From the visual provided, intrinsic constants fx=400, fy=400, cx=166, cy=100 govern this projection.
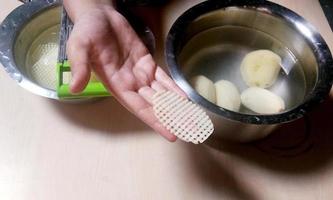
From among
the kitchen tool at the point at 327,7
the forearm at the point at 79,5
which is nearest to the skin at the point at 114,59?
the forearm at the point at 79,5

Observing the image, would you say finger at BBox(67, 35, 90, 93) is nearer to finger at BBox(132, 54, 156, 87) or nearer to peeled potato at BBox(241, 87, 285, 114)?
finger at BBox(132, 54, 156, 87)

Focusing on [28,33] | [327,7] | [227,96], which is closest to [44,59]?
[28,33]

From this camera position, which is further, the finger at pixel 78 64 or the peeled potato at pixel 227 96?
the peeled potato at pixel 227 96

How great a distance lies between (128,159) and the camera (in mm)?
544

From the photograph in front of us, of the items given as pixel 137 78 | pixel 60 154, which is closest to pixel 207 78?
pixel 137 78

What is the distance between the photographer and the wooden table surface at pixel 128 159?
0.52 meters

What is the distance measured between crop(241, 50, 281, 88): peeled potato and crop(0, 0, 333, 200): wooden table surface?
8 cm

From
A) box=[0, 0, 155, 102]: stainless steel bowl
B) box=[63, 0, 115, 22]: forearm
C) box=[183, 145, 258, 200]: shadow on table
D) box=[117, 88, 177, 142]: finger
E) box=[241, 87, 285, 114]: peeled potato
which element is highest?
box=[63, 0, 115, 22]: forearm

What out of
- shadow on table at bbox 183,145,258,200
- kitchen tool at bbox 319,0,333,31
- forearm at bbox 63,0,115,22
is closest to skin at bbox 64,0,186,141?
forearm at bbox 63,0,115,22

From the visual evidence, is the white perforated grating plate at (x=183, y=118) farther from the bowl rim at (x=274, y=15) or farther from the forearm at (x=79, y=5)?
the forearm at (x=79, y=5)

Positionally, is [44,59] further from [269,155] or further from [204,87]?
[269,155]

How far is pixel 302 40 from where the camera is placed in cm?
59

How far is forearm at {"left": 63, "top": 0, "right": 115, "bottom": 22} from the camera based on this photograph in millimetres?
563

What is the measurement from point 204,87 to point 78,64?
184 millimetres
